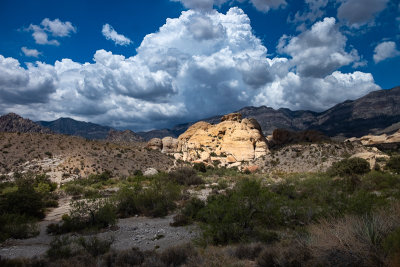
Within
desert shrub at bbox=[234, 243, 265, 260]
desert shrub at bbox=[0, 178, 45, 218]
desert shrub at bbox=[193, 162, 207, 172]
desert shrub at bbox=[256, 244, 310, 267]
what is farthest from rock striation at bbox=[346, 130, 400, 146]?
desert shrub at bbox=[0, 178, 45, 218]

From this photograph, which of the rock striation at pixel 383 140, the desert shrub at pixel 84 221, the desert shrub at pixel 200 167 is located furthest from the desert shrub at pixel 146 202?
the rock striation at pixel 383 140

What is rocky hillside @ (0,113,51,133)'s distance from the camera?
14535 centimetres

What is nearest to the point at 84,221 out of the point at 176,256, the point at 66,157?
the point at 176,256

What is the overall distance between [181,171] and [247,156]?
20.3m

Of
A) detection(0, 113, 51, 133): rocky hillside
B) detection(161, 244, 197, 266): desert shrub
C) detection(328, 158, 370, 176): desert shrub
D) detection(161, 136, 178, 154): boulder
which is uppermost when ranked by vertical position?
detection(0, 113, 51, 133): rocky hillside

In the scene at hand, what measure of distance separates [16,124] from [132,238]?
174232mm

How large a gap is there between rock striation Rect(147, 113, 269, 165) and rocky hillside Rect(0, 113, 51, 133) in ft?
400

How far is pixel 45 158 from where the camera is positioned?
4059 cm

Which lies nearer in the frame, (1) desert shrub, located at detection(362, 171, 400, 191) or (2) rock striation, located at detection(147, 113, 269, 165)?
(1) desert shrub, located at detection(362, 171, 400, 191)

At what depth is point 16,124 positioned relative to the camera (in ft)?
490

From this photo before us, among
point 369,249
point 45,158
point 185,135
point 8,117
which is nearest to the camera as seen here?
point 369,249

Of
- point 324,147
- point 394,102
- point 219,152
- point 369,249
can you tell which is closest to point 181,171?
point 219,152

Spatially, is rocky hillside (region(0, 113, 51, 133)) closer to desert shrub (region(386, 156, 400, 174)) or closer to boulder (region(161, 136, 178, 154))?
boulder (region(161, 136, 178, 154))

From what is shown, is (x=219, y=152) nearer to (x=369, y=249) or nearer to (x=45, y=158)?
(x=45, y=158)
